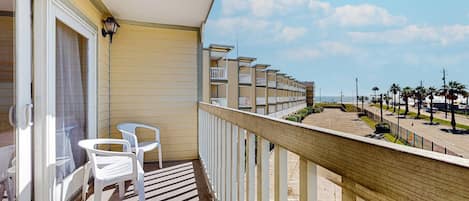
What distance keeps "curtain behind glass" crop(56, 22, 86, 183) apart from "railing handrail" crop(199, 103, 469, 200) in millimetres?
2291

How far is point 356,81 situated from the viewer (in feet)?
18.1

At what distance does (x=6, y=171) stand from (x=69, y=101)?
952 millimetres

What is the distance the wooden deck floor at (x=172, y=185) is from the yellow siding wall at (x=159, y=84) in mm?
549

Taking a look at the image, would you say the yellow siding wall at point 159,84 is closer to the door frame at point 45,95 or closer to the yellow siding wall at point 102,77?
the yellow siding wall at point 102,77

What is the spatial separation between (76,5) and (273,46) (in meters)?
22.4

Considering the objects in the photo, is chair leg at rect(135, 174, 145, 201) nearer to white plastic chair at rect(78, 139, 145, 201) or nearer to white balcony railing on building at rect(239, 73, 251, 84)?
white plastic chair at rect(78, 139, 145, 201)

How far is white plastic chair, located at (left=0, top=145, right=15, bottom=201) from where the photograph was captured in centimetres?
163

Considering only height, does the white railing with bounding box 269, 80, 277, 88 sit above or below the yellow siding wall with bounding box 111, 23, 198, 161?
above

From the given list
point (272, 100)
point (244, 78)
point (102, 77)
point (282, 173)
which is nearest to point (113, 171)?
point (102, 77)

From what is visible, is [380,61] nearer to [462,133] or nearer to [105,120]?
[462,133]

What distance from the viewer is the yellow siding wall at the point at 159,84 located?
385 cm

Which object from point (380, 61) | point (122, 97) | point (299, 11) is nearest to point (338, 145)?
point (122, 97)

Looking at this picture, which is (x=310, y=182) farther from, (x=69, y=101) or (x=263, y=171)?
(x=69, y=101)

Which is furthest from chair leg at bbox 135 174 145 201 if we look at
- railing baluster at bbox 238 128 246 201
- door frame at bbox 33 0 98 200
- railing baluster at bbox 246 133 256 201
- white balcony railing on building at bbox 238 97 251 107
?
white balcony railing on building at bbox 238 97 251 107
